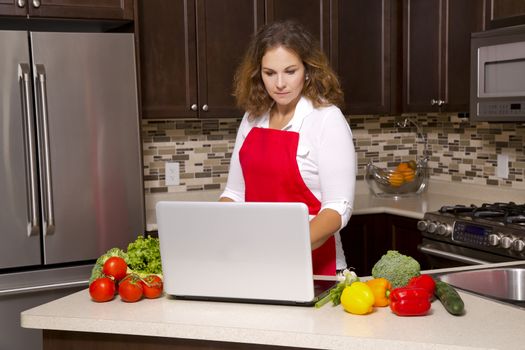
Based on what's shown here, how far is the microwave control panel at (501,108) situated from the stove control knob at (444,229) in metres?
0.58

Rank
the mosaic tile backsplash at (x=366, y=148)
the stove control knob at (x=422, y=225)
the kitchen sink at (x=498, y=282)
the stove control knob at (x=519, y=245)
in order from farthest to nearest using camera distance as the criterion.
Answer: the mosaic tile backsplash at (x=366, y=148) → the stove control knob at (x=422, y=225) → the stove control knob at (x=519, y=245) → the kitchen sink at (x=498, y=282)

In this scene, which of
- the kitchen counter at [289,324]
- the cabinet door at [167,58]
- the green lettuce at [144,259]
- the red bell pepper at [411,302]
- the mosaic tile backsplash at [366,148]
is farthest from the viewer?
the mosaic tile backsplash at [366,148]

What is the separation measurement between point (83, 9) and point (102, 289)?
185 cm

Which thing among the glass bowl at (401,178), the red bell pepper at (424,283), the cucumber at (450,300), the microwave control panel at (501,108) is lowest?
the cucumber at (450,300)

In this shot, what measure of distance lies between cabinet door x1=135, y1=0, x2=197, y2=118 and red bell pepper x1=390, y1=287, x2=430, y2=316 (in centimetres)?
223

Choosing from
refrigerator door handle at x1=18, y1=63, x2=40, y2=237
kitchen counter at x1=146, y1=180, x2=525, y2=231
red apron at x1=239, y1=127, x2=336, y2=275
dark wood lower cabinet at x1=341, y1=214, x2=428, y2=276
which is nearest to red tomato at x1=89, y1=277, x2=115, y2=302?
red apron at x1=239, y1=127, x2=336, y2=275

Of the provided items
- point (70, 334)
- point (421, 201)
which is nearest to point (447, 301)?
point (70, 334)

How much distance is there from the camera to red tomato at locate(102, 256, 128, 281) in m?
2.11

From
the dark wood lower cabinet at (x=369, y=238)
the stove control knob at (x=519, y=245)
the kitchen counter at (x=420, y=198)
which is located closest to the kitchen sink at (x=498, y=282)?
the stove control knob at (x=519, y=245)

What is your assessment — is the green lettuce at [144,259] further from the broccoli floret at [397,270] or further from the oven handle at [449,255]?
the oven handle at [449,255]

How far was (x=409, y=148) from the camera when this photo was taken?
4.95 meters

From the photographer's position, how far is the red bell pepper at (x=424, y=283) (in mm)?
1980

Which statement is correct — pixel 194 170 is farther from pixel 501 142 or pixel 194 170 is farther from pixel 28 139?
pixel 501 142

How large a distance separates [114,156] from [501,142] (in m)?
2.08
